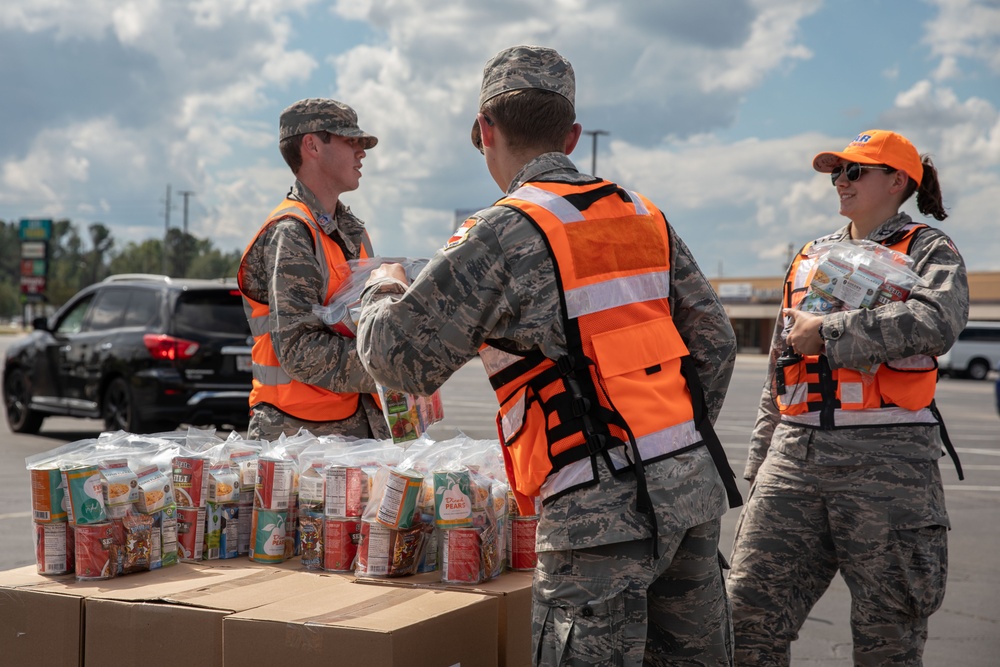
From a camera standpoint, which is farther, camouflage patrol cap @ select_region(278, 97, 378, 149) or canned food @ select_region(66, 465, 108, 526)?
camouflage patrol cap @ select_region(278, 97, 378, 149)

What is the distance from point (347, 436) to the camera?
3762 mm

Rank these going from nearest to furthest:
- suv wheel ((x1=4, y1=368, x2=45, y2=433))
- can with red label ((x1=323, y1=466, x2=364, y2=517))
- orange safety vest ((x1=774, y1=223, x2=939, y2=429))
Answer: can with red label ((x1=323, y1=466, x2=364, y2=517)) → orange safety vest ((x1=774, y1=223, x2=939, y2=429)) → suv wheel ((x1=4, y1=368, x2=45, y2=433))

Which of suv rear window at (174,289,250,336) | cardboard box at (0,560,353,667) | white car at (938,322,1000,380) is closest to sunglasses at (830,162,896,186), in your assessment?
cardboard box at (0,560,353,667)

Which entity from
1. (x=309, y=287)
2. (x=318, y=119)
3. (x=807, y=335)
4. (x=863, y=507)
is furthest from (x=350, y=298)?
(x=863, y=507)

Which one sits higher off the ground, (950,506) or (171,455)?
(171,455)

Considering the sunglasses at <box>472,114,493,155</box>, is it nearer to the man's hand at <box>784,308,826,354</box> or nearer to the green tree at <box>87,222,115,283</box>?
the man's hand at <box>784,308,826,354</box>

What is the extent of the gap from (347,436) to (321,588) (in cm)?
109

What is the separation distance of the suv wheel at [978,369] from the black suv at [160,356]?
121ft

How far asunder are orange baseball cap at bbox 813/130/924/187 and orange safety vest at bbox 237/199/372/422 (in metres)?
1.97

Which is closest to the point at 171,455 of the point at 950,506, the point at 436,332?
the point at 436,332

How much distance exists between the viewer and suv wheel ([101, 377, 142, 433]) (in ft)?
35.2

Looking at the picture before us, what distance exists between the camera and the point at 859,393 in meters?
3.62

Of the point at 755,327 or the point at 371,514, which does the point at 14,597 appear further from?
the point at 755,327

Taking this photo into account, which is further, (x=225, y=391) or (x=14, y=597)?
(x=225, y=391)
